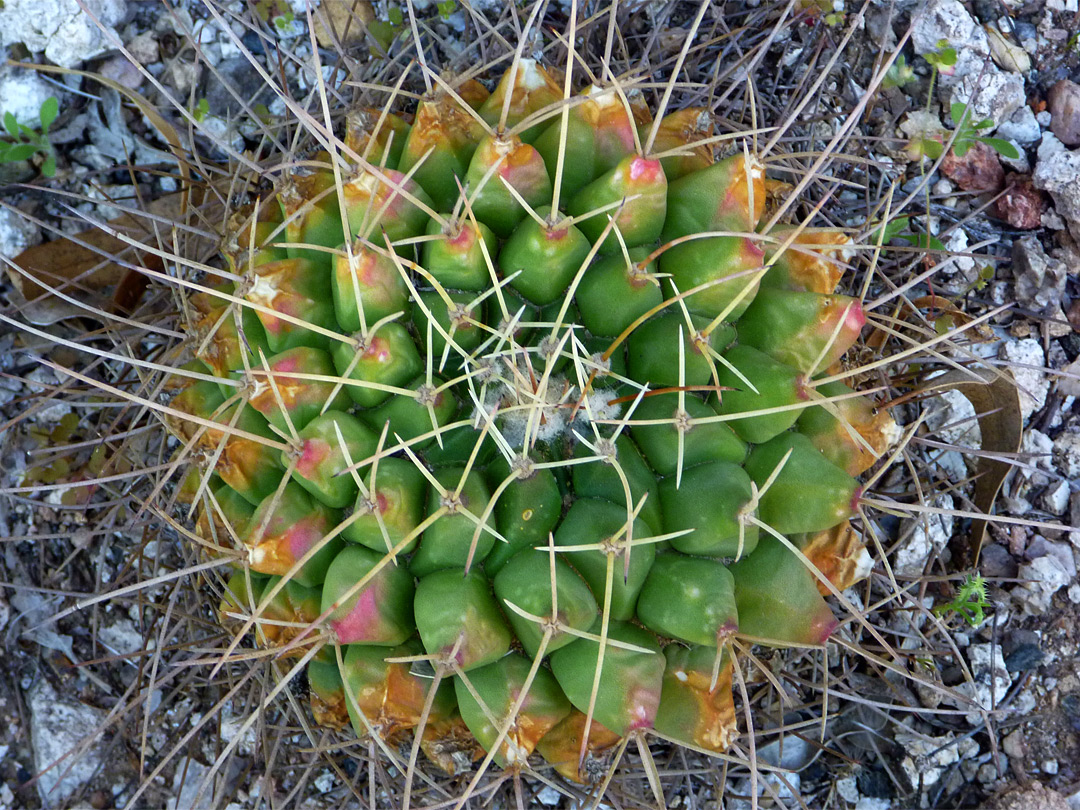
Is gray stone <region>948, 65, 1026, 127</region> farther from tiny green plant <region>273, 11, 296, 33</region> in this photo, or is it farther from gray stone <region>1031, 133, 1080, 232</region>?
tiny green plant <region>273, 11, 296, 33</region>

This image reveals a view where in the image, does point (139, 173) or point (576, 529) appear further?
point (139, 173)

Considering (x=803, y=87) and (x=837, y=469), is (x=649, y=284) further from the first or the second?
(x=803, y=87)

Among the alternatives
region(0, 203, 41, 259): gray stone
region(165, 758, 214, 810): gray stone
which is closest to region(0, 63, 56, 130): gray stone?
region(0, 203, 41, 259): gray stone

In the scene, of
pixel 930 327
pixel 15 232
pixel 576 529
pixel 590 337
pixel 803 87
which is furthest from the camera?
pixel 15 232

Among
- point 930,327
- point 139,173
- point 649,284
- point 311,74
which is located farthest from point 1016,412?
point 139,173

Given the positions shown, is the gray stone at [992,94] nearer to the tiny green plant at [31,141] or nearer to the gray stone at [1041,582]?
the gray stone at [1041,582]

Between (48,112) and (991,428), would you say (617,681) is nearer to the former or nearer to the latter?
(991,428)

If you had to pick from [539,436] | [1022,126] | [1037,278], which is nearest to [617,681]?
[539,436]

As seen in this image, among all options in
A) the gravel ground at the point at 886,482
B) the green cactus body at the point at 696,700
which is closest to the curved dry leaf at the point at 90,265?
the gravel ground at the point at 886,482
